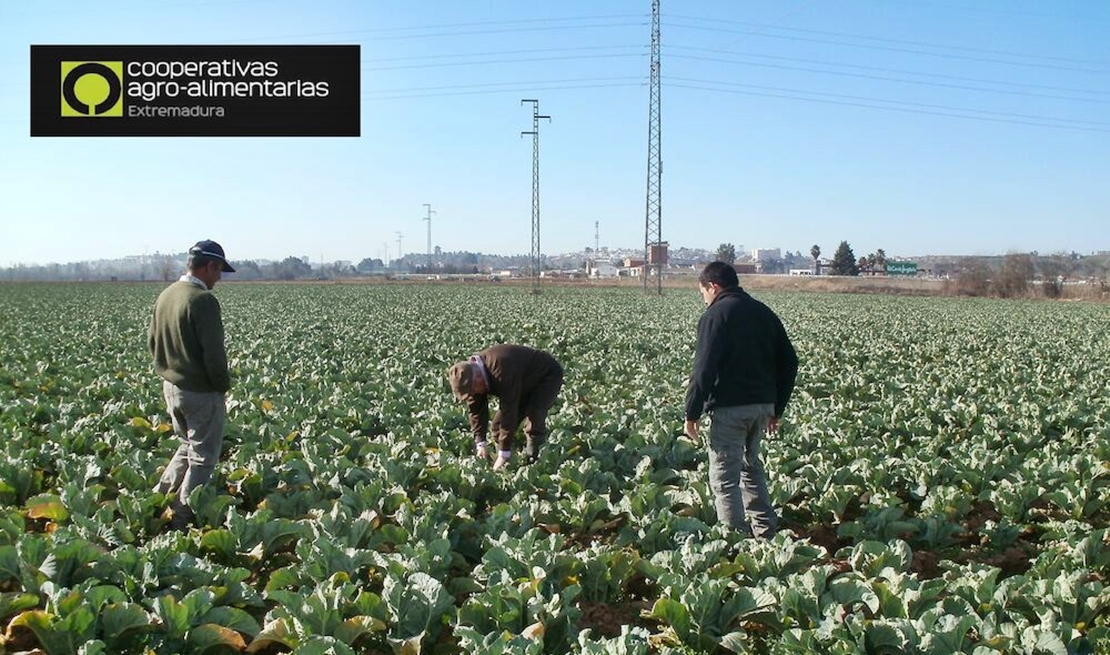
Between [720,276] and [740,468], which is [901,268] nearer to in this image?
[740,468]

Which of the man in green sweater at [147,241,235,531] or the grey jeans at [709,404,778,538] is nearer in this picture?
the grey jeans at [709,404,778,538]

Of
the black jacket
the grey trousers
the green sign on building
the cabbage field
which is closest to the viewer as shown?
the cabbage field

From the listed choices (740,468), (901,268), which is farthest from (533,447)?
(901,268)

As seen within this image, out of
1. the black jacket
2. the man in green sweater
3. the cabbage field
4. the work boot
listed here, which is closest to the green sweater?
the man in green sweater

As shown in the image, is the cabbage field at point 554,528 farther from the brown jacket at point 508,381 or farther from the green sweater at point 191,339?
the green sweater at point 191,339

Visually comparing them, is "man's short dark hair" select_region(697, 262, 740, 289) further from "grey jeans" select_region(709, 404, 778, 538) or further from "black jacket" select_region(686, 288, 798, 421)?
"grey jeans" select_region(709, 404, 778, 538)

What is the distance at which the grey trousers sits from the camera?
6.27 meters

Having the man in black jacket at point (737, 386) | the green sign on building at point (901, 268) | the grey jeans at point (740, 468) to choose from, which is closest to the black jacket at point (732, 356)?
the man in black jacket at point (737, 386)

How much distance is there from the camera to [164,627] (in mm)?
4355

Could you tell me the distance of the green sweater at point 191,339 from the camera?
6.03 m

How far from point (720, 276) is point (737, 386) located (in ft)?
2.53

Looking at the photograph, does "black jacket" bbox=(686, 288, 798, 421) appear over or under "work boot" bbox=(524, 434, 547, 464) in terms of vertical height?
over

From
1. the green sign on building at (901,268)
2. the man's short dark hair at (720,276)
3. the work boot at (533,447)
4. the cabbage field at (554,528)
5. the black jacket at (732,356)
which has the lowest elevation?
the cabbage field at (554,528)

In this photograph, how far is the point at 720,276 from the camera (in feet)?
19.4
